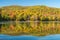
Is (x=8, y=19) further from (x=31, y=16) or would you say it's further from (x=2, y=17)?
(x=31, y=16)

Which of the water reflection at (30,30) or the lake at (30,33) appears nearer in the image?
the lake at (30,33)

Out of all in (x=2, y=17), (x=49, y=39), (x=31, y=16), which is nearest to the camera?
(x=49, y=39)

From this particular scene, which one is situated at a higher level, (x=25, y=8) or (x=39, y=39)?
(x=25, y=8)

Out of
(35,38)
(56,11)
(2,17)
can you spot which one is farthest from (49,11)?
(35,38)

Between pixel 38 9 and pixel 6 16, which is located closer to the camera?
pixel 6 16

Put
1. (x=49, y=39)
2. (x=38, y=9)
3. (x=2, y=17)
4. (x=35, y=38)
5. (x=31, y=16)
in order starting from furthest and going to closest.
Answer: (x=38, y=9), (x=31, y=16), (x=2, y=17), (x=35, y=38), (x=49, y=39)

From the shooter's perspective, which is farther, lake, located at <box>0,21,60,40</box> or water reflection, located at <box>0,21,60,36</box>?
water reflection, located at <box>0,21,60,36</box>

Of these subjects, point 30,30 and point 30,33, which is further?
point 30,30

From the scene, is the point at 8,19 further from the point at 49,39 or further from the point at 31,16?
the point at 49,39

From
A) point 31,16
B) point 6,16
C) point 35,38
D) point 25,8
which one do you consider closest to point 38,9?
point 25,8
